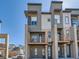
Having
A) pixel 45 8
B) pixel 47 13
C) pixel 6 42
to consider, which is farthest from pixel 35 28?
pixel 6 42

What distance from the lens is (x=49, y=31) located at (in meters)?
32.0

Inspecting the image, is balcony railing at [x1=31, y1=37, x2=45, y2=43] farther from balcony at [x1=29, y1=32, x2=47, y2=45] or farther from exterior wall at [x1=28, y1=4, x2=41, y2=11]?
exterior wall at [x1=28, y1=4, x2=41, y2=11]

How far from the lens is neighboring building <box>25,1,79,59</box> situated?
3031 centimetres

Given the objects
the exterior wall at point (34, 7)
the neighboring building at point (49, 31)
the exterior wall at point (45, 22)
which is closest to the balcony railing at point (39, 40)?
the neighboring building at point (49, 31)

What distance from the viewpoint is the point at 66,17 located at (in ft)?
107

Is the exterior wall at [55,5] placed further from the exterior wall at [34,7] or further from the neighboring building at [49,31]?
the exterior wall at [34,7]

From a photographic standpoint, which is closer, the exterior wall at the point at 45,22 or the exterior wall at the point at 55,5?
the exterior wall at the point at 55,5

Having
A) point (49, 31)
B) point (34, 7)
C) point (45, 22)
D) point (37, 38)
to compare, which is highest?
point (34, 7)

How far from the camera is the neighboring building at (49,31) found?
99.5 feet

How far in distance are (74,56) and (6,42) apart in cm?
1723

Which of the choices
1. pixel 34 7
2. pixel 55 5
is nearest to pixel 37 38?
pixel 34 7

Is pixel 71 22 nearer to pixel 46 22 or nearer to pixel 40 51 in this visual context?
pixel 46 22

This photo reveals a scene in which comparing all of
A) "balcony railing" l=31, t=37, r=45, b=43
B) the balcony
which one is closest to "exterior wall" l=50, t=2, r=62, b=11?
the balcony

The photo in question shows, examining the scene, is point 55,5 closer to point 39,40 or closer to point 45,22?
point 45,22
